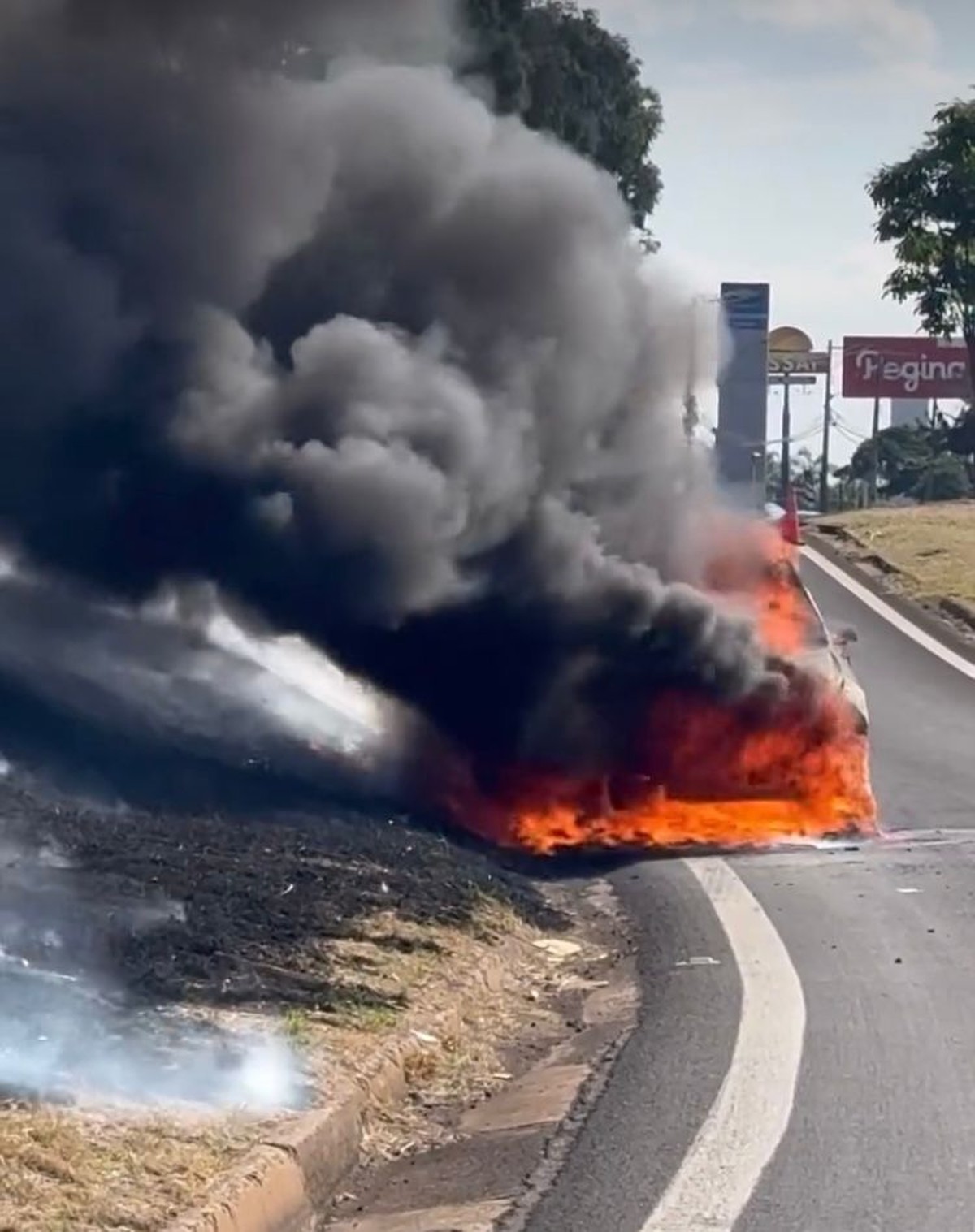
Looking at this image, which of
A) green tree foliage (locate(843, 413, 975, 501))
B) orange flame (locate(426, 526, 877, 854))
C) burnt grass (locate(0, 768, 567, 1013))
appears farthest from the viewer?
green tree foliage (locate(843, 413, 975, 501))

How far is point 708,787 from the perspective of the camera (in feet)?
46.9

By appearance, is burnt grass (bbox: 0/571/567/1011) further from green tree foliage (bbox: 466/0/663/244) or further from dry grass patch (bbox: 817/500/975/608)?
dry grass patch (bbox: 817/500/975/608)

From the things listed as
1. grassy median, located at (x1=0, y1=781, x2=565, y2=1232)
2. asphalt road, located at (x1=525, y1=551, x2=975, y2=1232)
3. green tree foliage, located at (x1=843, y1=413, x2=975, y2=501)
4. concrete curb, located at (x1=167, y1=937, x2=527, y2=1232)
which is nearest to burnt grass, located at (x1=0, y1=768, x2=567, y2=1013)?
grassy median, located at (x1=0, y1=781, x2=565, y2=1232)

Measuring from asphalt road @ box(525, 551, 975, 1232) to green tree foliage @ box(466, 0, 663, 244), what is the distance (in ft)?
46.1

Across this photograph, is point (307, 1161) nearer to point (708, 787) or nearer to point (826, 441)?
point (708, 787)

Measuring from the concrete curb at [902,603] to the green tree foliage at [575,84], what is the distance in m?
5.63

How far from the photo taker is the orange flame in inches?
549

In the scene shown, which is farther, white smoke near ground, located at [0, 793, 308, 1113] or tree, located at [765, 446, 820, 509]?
tree, located at [765, 446, 820, 509]

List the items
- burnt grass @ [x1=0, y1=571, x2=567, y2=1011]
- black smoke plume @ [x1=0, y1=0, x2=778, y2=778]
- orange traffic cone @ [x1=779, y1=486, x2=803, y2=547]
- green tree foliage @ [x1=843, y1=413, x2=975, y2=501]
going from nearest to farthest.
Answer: burnt grass @ [x1=0, y1=571, x2=567, y2=1011]
black smoke plume @ [x1=0, y1=0, x2=778, y2=778]
orange traffic cone @ [x1=779, y1=486, x2=803, y2=547]
green tree foliage @ [x1=843, y1=413, x2=975, y2=501]

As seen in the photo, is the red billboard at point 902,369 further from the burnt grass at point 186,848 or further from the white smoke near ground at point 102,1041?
the white smoke near ground at point 102,1041

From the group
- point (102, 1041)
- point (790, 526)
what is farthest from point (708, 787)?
point (102, 1041)

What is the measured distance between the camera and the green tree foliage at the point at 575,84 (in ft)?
89.1

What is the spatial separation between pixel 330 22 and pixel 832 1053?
889 centimetres

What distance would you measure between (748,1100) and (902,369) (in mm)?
80925
